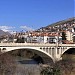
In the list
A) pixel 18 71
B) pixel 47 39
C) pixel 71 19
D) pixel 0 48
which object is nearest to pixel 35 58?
pixel 0 48

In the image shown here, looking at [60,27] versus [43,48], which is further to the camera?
[60,27]

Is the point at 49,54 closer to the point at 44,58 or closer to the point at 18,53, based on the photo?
the point at 44,58

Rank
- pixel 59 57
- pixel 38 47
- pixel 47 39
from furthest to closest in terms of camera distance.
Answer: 1. pixel 47 39
2. pixel 59 57
3. pixel 38 47

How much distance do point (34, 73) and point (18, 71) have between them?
1251 mm

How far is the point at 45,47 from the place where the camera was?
109ft

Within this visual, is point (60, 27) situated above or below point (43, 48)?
above

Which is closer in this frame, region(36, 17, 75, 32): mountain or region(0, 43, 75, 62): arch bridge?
region(0, 43, 75, 62): arch bridge

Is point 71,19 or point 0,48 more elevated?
point 71,19

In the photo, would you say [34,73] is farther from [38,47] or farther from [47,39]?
[47,39]

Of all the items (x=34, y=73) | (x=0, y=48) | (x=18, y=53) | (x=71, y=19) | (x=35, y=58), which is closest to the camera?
(x=34, y=73)

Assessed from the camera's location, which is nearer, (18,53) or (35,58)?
(35,58)

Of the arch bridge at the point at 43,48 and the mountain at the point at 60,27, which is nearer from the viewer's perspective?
the arch bridge at the point at 43,48

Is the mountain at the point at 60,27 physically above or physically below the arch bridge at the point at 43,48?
above

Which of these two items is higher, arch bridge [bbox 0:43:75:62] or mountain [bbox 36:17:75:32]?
mountain [bbox 36:17:75:32]
